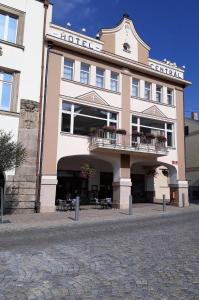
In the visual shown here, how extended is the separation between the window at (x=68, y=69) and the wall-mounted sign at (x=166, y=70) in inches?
288

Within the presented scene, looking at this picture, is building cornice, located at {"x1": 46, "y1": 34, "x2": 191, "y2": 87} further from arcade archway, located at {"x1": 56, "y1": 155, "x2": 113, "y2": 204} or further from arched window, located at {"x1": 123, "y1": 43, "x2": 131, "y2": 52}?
arcade archway, located at {"x1": 56, "y1": 155, "x2": 113, "y2": 204}

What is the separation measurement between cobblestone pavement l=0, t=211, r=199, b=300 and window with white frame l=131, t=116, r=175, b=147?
13.8 meters

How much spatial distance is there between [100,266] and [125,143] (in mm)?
15877

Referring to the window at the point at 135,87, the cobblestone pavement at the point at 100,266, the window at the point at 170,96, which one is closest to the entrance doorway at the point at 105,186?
the window at the point at 135,87

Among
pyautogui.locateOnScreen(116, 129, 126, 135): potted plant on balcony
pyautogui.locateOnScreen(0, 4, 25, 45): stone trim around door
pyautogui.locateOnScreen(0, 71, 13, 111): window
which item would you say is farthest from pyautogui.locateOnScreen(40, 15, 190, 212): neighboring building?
pyautogui.locateOnScreen(0, 71, 13, 111): window

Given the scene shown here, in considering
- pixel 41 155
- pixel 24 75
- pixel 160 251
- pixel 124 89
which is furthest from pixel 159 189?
pixel 160 251

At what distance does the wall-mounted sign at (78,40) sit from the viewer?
20.7 meters

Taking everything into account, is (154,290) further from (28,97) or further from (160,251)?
(28,97)

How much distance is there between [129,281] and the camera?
5.40m

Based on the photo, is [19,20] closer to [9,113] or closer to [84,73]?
[84,73]

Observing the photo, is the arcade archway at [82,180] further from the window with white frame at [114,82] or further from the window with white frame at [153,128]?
the window with white frame at [114,82]

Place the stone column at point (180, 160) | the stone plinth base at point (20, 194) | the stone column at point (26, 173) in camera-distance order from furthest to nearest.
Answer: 1. the stone column at point (180, 160)
2. the stone column at point (26, 173)
3. the stone plinth base at point (20, 194)

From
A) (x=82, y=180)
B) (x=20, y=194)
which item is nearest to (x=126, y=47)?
(x=82, y=180)

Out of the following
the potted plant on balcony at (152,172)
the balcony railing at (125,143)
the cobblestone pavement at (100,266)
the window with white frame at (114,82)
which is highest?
the window with white frame at (114,82)
